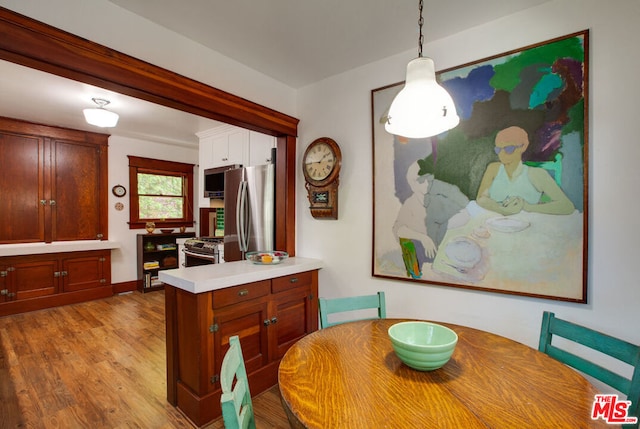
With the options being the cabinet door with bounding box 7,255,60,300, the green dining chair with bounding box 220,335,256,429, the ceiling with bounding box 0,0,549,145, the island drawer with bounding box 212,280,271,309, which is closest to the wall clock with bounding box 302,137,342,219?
the ceiling with bounding box 0,0,549,145

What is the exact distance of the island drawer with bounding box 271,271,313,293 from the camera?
2367mm

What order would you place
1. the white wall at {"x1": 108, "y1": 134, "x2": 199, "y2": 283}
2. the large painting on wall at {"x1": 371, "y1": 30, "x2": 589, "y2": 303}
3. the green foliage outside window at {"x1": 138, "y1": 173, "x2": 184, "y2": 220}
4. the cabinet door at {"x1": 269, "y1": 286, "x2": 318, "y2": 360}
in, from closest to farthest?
the large painting on wall at {"x1": 371, "y1": 30, "x2": 589, "y2": 303} < the cabinet door at {"x1": 269, "y1": 286, "x2": 318, "y2": 360} < the white wall at {"x1": 108, "y1": 134, "x2": 199, "y2": 283} < the green foliage outside window at {"x1": 138, "y1": 173, "x2": 184, "y2": 220}

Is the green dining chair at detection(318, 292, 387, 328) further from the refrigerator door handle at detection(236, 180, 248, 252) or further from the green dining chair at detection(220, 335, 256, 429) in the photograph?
the refrigerator door handle at detection(236, 180, 248, 252)

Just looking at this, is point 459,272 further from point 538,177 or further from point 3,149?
point 3,149

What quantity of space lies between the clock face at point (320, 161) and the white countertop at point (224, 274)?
2.67 feet

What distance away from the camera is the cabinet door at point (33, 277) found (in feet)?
12.8

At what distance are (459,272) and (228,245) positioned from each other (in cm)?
244

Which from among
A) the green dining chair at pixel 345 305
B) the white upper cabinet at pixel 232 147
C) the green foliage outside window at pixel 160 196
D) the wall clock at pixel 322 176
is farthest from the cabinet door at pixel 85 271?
the green dining chair at pixel 345 305

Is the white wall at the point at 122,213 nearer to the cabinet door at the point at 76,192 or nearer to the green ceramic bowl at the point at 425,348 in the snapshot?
the cabinet door at the point at 76,192

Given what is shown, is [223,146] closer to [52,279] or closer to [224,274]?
[224,274]

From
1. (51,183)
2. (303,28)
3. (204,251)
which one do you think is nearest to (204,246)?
(204,251)

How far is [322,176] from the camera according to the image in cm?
270

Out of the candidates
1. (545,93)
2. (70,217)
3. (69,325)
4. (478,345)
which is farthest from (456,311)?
(70,217)

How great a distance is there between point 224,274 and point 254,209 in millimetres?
1077
